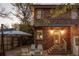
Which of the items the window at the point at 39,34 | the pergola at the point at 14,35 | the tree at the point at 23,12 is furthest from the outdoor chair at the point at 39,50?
the tree at the point at 23,12

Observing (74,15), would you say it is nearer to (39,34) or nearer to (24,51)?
(39,34)

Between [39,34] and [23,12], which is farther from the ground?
[23,12]

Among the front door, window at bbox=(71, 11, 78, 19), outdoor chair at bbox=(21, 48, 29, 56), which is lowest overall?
outdoor chair at bbox=(21, 48, 29, 56)

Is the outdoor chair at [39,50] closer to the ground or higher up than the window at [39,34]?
closer to the ground

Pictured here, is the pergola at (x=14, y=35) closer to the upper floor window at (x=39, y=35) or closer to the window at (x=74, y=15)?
the upper floor window at (x=39, y=35)

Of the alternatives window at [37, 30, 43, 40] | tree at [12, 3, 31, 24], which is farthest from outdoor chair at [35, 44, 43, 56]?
tree at [12, 3, 31, 24]

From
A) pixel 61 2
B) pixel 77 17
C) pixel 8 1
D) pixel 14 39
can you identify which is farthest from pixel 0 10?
pixel 77 17

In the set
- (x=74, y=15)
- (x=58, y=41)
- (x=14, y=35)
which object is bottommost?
(x=58, y=41)

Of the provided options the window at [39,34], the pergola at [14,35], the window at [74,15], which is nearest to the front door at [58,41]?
the window at [39,34]

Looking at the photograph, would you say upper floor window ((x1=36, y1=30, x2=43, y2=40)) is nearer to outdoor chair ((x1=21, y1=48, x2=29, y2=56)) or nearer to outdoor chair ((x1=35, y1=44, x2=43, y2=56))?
outdoor chair ((x1=35, y1=44, x2=43, y2=56))

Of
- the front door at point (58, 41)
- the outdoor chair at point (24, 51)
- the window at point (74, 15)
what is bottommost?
the outdoor chair at point (24, 51)

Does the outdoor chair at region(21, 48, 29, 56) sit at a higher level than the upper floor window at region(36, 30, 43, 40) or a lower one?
lower

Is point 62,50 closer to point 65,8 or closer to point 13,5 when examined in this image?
point 65,8

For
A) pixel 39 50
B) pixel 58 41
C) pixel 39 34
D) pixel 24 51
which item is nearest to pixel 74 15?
pixel 58 41
